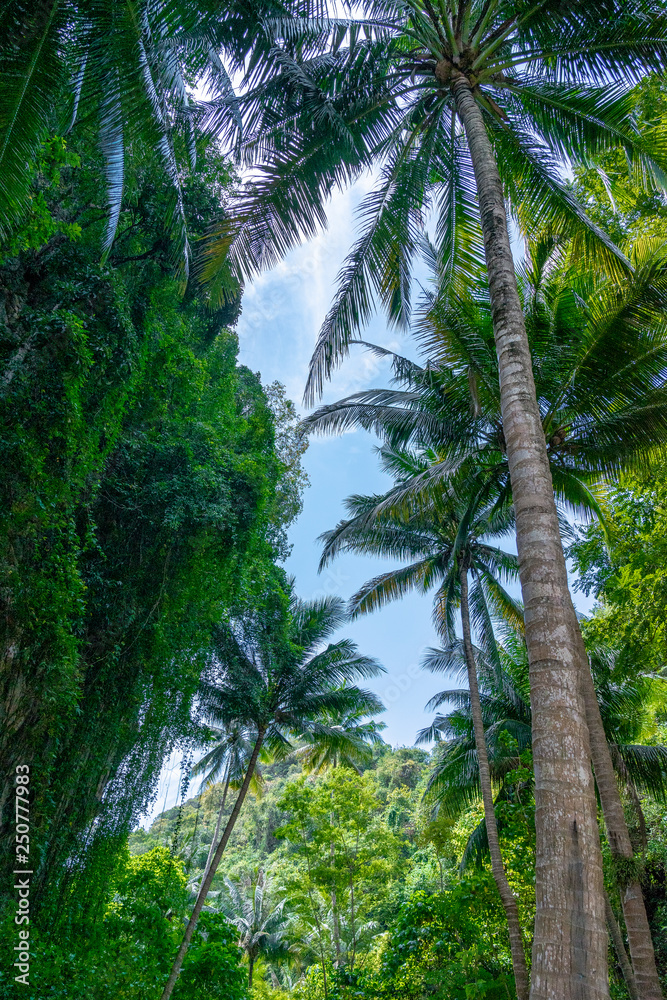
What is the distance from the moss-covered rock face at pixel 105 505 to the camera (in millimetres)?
7379

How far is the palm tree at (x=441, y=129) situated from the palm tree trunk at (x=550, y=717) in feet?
0.17

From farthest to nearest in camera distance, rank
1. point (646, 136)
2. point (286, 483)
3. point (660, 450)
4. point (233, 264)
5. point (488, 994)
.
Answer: point (286, 483)
point (488, 994)
point (660, 450)
point (233, 264)
point (646, 136)

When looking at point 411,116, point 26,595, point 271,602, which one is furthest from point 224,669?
point 411,116

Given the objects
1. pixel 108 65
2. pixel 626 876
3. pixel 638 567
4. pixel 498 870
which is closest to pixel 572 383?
pixel 638 567

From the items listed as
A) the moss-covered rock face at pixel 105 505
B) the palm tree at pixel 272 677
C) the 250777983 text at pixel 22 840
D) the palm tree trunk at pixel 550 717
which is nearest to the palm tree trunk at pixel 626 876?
the palm tree trunk at pixel 550 717

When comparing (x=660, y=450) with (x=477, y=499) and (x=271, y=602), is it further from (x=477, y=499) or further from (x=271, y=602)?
(x=271, y=602)

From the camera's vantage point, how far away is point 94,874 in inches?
320

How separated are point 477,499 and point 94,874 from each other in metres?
7.94

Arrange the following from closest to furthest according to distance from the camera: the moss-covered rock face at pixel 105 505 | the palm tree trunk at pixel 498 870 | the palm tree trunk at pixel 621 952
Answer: the moss-covered rock face at pixel 105 505, the palm tree trunk at pixel 621 952, the palm tree trunk at pixel 498 870

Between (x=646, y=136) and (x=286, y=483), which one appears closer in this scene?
(x=646, y=136)

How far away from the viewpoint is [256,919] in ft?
66.4

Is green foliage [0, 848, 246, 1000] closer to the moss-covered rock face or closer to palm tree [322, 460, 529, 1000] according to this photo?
the moss-covered rock face

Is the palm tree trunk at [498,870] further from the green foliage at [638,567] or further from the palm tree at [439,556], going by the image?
the green foliage at [638,567]

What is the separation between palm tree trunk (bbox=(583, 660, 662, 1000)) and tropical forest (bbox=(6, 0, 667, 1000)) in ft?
0.10
